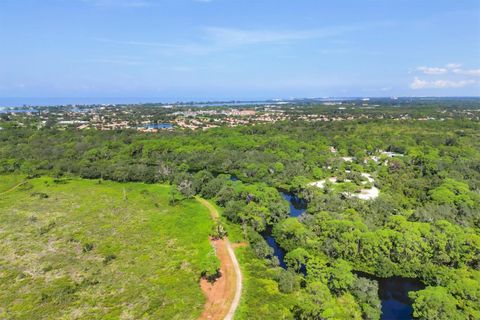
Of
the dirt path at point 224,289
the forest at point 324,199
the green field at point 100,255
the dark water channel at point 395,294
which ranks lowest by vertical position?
the dark water channel at point 395,294

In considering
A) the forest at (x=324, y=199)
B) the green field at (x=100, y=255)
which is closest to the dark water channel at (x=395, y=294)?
the forest at (x=324, y=199)

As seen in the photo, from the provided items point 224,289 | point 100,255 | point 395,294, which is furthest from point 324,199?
point 100,255

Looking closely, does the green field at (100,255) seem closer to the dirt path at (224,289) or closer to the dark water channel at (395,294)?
the dirt path at (224,289)

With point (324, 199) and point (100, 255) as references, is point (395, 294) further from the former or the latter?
point (100, 255)

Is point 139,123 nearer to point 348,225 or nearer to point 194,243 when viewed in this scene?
point 194,243

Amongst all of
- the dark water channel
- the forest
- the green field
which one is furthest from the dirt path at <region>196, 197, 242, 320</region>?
the dark water channel

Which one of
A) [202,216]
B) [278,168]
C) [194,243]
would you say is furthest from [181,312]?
[278,168]
